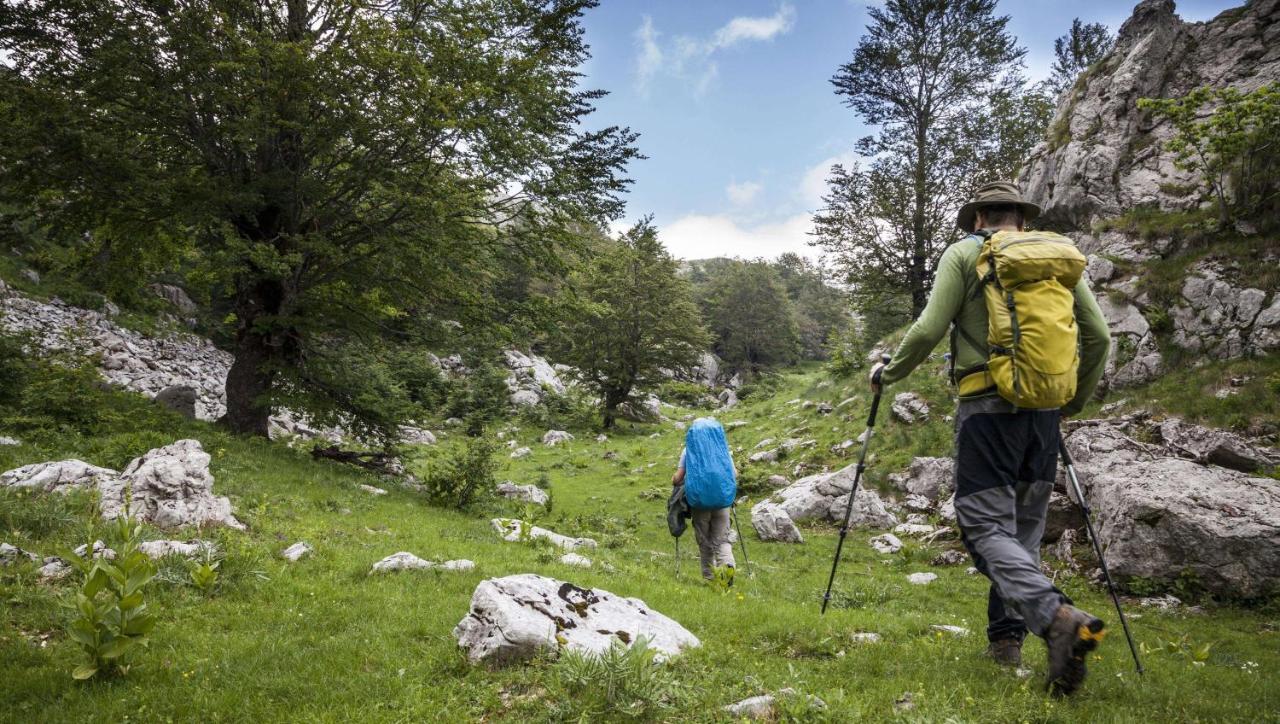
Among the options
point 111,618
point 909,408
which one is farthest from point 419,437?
point 111,618

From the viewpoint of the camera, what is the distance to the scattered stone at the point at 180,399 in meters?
16.7

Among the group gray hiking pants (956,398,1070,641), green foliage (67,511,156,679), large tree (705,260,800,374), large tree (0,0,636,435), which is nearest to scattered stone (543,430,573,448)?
large tree (0,0,636,435)

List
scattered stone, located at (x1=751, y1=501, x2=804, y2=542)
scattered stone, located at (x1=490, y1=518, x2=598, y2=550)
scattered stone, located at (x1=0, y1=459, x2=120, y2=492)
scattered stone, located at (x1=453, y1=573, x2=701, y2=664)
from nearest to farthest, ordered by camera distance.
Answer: scattered stone, located at (x1=453, y1=573, x2=701, y2=664) → scattered stone, located at (x1=0, y1=459, x2=120, y2=492) → scattered stone, located at (x1=490, y1=518, x2=598, y2=550) → scattered stone, located at (x1=751, y1=501, x2=804, y2=542)

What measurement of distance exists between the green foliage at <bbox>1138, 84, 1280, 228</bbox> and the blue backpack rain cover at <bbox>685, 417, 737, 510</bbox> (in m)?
14.4

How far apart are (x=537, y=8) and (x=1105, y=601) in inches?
736

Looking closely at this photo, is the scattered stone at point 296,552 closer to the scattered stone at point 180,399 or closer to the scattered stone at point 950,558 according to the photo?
the scattered stone at point 950,558

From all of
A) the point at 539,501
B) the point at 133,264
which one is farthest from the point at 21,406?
the point at 539,501

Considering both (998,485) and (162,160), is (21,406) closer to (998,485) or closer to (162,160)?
(162,160)

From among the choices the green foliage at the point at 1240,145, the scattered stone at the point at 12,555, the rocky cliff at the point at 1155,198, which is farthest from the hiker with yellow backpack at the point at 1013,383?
the green foliage at the point at 1240,145

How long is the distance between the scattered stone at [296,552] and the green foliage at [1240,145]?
19977 millimetres

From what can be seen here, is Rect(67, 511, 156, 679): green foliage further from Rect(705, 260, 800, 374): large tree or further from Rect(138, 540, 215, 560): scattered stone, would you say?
Rect(705, 260, 800, 374): large tree

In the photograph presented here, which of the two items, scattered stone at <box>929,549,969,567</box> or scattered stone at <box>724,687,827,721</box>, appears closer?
A: scattered stone at <box>724,687,827,721</box>

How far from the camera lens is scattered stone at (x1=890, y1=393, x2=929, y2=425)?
1767cm

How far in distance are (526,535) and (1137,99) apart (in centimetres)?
2207
